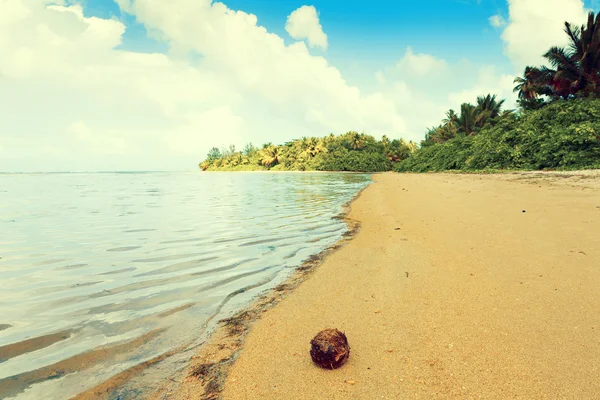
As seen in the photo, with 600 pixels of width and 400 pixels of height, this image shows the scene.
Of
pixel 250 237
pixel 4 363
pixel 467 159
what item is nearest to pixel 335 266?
pixel 250 237

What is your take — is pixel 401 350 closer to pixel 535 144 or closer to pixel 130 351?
pixel 130 351

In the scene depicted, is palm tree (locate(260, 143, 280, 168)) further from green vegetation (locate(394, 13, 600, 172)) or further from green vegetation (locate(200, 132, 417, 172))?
green vegetation (locate(394, 13, 600, 172))

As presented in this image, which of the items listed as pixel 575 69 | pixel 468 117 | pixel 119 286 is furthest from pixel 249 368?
pixel 468 117

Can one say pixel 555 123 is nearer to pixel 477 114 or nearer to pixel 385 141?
pixel 477 114

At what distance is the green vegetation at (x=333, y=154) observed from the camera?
197 ft

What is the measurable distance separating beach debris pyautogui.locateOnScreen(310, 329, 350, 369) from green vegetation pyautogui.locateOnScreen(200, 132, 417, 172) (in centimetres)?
5838

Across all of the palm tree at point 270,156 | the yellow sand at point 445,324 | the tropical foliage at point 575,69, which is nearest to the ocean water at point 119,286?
the yellow sand at point 445,324

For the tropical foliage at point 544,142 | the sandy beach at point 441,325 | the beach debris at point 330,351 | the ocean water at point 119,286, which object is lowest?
the ocean water at point 119,286

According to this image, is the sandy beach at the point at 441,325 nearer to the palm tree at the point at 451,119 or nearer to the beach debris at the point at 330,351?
the beach debris at the point at 330,351

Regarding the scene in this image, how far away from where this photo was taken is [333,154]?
64.8m

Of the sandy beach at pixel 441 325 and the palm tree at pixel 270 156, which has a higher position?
the palm tree at pixel 270 156

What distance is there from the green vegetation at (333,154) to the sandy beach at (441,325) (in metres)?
56.1

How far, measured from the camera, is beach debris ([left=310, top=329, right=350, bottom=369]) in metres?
1.87

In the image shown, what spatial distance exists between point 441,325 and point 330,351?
0.98 metres
